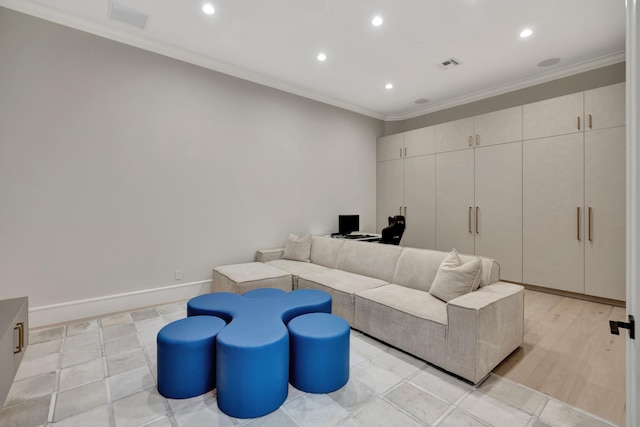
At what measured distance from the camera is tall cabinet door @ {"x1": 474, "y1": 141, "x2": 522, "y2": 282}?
4.15 m

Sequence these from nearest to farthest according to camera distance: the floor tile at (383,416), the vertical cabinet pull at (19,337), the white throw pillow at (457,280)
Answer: the vertical cabinet pull at (19,337), the floor tile at (383,416), the white throw pillow at (457,280)

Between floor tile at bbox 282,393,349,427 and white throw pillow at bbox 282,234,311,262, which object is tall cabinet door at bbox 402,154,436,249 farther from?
floor tile at bbox 282,393,349,427

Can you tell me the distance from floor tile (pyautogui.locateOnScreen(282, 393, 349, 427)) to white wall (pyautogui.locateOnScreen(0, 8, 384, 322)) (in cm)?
247

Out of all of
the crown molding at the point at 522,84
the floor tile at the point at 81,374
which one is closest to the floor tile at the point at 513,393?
the floor tile at the point at 81,374

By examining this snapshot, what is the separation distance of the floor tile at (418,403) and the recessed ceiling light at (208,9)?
139 inches

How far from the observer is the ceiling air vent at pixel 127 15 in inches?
108

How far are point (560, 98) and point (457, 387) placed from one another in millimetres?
3891

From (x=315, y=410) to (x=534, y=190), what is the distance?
4.02m

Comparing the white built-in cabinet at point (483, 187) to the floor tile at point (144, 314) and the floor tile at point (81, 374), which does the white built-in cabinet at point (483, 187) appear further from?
the floor tile at point (81, 374)

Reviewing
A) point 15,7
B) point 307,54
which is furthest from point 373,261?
point 15,7

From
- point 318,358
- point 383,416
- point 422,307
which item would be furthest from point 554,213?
point 318,358

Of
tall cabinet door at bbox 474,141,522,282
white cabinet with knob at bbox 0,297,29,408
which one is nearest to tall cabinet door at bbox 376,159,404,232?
tall cabinet door at bbox 474,141,522,282

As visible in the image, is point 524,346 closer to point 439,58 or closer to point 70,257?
point 439,58

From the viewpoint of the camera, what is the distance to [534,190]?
13.1 ft
